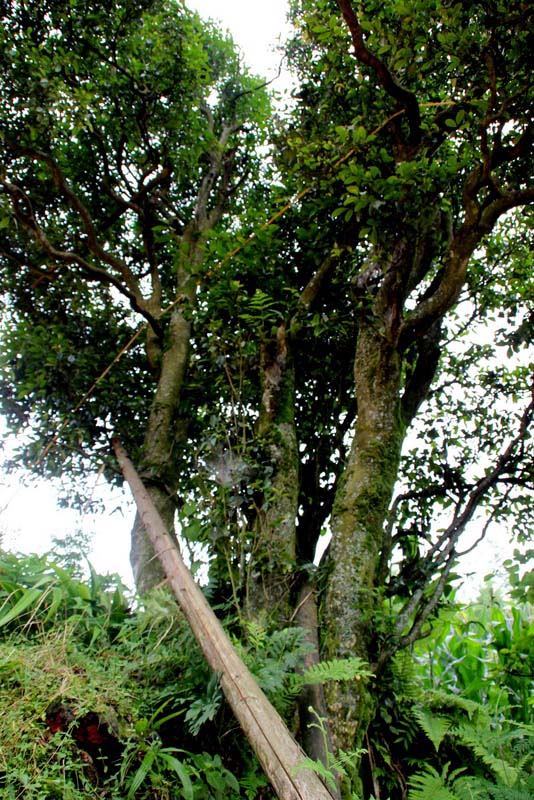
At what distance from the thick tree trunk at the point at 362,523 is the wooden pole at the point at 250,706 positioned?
0.91m

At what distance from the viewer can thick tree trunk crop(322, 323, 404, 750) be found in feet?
9.05

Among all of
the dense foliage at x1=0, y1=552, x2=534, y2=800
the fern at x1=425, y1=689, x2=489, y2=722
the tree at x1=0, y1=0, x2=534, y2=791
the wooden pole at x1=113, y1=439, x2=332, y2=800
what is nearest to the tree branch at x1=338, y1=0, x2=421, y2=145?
the tree at x1=0, y1=0, x2=534, y2=791

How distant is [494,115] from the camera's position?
317 centimetres

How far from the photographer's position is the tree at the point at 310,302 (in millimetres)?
3355

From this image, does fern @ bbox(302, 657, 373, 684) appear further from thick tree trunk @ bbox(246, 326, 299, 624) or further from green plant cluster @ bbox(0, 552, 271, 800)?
thick tree trunk @ bbox(246, 326, 299, 624)

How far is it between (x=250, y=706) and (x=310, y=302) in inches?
146

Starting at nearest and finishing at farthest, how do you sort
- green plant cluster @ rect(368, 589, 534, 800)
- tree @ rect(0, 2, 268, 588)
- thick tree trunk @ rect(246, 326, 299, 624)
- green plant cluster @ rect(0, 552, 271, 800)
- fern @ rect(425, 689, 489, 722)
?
1. green plant cluster @ rect(0, 552, 271, 800)
2. green plant cluster @ rect(368, 589, 534, 800)
3. fern @ rect(425, 689, 489, 722)
4. thick tree trunk @ rect(246, 326, 299, 624)
5. tree @ rect(0, 2, 268, 588)

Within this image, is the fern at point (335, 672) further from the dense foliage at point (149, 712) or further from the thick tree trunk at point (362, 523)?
the thick tree trunk at point (362, 523)

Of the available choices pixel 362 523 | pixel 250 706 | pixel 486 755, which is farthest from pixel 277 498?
pixel 486 755

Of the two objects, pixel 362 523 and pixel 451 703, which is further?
pixel 362 523

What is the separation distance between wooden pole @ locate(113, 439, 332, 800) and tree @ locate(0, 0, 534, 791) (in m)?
0.51

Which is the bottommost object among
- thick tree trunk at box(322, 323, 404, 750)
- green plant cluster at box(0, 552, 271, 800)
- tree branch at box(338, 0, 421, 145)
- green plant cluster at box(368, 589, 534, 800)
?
green plant cluster at box(368, 589, 534, 800)

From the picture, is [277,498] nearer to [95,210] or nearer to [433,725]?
[433,725]

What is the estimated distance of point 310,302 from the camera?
16.1 ft
